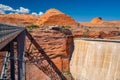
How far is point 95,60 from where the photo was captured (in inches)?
1161

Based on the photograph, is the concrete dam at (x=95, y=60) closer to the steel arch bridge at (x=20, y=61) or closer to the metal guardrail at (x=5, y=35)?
the steel arch bridge at (x=20, y=61)

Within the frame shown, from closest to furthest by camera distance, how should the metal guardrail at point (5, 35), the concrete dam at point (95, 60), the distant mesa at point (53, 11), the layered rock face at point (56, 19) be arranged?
the metal guardrail at point (5, 35)
the concrete dam at point (95, 60)
the layered rock face at point (56, 19)
the distant mesa at point (53, 11)

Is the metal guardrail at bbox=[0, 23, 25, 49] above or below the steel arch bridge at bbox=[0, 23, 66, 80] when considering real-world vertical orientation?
above

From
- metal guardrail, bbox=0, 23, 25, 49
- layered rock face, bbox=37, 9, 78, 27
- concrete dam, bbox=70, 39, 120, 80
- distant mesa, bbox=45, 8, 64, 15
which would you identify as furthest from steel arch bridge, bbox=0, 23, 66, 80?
distant mesa, bbox=45, 8, 64, 15

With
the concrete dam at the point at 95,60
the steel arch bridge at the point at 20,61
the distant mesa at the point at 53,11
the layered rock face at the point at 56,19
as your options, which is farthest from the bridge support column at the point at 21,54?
the distant mesa at the point at 53,11

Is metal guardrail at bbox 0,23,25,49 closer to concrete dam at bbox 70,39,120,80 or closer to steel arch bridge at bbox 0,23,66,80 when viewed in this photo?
steel arch bridge at bbox 0,23,66,80

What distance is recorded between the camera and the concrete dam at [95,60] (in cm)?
2694

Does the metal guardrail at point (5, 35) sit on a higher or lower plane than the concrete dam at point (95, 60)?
higher

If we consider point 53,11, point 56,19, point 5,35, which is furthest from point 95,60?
point 53,11

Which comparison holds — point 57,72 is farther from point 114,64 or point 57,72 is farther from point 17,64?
point 114,64

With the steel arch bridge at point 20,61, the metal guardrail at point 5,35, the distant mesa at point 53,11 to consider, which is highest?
the distant mesa at point 53,11

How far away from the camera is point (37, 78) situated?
32.5 meters

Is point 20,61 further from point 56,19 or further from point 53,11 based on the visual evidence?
point 53,11

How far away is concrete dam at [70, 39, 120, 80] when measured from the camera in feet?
88.4
